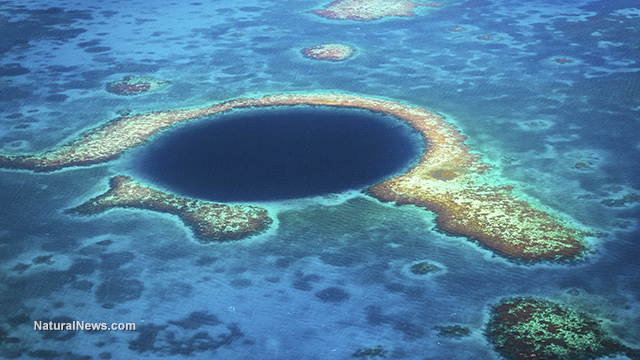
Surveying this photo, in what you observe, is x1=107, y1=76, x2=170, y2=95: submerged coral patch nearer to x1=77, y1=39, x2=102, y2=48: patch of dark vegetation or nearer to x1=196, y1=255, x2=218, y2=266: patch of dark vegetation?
x1=77, y1=39, x2=102, y2=48: patch of dark vegetation

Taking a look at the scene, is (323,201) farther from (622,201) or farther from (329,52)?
(329,52)

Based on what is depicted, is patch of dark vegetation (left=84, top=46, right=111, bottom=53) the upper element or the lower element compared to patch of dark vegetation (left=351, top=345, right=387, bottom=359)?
upper

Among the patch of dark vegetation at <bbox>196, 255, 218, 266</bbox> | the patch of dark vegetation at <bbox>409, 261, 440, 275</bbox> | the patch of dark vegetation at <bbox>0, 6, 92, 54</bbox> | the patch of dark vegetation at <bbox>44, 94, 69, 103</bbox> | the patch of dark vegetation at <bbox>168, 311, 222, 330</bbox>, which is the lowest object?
the patch of dark vegetation at <bbox>168, 311, 222, 330</bbox>

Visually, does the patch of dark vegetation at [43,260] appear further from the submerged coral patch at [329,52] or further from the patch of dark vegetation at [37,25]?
the patch of dark vegetation at [37,25]

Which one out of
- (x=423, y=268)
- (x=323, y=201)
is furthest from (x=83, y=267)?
(x=423, y=268)

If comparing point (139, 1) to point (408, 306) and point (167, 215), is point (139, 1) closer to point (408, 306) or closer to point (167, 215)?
point (167, 215)

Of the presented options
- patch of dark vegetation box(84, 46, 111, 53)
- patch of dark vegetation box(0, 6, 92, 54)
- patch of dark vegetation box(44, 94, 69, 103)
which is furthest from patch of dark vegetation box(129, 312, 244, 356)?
patch of dark vegetation box(0, 6, 92, 54)

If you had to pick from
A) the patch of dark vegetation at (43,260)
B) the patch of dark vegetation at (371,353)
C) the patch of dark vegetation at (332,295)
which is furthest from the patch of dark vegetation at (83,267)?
the patch of dark vegetation at (371,353)

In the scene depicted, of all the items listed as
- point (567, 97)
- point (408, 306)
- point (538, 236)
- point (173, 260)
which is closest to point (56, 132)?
point (173, 260)
